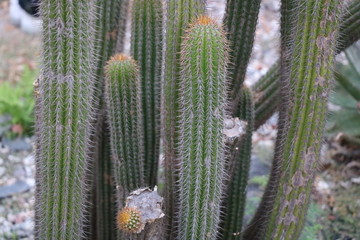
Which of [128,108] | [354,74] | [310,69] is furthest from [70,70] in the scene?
[354,74]

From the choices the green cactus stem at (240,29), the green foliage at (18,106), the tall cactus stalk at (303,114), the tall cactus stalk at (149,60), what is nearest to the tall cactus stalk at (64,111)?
the tall cactus stalk at (149,60)

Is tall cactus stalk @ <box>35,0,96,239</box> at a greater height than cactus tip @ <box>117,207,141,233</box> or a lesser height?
greater

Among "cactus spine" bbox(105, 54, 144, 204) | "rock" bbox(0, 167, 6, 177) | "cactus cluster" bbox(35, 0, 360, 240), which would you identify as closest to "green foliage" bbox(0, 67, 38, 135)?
"rock" bbox(0, 167, 6, 177)

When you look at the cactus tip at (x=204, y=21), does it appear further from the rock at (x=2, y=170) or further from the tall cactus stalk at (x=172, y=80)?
the rock at (x=2, y=170)

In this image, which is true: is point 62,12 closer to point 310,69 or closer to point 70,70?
point 70,70

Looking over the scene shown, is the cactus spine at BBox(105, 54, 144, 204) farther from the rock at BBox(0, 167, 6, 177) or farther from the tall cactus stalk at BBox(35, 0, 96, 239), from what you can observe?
the rock at BBox(0, 167, 6, 177)

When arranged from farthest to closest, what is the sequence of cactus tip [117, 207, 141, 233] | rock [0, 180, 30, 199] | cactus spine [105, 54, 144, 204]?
rock [0, 180, 30, 199] → cactus spine [105, 54, 144, 204] → cactus tip [117, 207, 141, 233]
